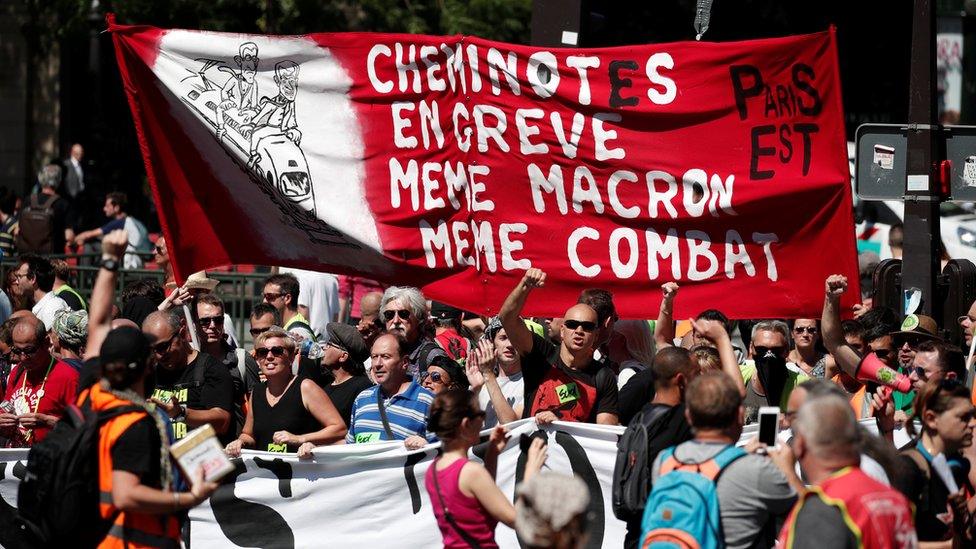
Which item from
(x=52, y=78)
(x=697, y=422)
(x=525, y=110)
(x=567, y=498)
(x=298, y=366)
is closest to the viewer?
(x=567, y=498)

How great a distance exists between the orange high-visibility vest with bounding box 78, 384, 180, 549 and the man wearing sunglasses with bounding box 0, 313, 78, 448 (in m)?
2.51

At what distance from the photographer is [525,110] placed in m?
8.48

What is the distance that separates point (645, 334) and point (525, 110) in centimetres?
176

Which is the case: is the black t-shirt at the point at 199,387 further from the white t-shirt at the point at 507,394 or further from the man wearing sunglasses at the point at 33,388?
the white t-shirt at the point at 507,394

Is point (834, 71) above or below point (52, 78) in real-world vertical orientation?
below

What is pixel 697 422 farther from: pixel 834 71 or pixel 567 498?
pixel 834 71

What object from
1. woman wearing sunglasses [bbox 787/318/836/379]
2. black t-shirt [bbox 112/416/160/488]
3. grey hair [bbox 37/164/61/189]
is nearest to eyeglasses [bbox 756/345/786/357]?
woman wearing sunglasses [bbox 787/318/836/379]

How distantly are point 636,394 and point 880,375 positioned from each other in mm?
1248

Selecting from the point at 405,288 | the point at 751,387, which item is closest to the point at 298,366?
the point at 405,288

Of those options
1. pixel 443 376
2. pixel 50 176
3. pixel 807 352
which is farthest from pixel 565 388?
pixel 50 176

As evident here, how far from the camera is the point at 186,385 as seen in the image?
8445mm

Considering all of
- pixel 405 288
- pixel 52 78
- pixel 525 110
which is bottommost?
pixel 405 288

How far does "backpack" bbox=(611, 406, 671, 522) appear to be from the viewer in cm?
622

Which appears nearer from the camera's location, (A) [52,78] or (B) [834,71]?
(B) [834,71]
